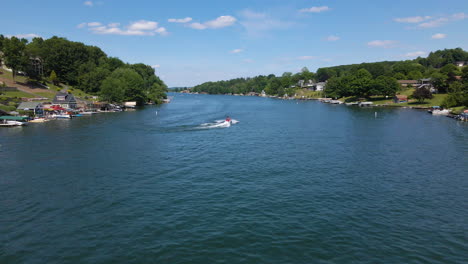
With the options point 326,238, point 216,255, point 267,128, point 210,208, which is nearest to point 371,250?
point 326,238

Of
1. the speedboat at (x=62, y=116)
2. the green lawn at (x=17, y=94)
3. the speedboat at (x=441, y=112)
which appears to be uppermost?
the green lawn at (x=17, y=94)

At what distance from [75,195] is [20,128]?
6317 cm

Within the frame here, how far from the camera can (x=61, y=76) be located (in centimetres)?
17438

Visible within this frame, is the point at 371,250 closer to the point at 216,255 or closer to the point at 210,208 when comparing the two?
the point at 216,255

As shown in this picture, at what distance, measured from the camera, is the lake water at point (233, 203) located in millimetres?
22391

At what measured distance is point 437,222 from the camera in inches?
1045

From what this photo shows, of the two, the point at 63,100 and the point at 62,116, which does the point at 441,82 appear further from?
the point at 63,100

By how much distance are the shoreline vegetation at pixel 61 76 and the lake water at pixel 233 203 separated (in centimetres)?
8743

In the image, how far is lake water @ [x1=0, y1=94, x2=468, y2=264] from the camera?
882 inches

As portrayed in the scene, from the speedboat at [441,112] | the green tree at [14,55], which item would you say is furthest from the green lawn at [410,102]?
the green tree at [14,55]

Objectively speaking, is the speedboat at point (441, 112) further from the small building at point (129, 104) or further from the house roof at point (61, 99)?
the house roof at point (61, 99)

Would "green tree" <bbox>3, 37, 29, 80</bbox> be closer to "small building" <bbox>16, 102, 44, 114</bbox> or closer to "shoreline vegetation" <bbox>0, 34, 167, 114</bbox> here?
"shoreline vegetation" <bbox>0, 34, 167, 114</bbox>

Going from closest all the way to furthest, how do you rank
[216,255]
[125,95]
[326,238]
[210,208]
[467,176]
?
[216,255], [326,238], [210,208], [467,176], [125,95]

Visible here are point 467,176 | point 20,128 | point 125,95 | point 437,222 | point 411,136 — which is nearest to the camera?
point 437,222
